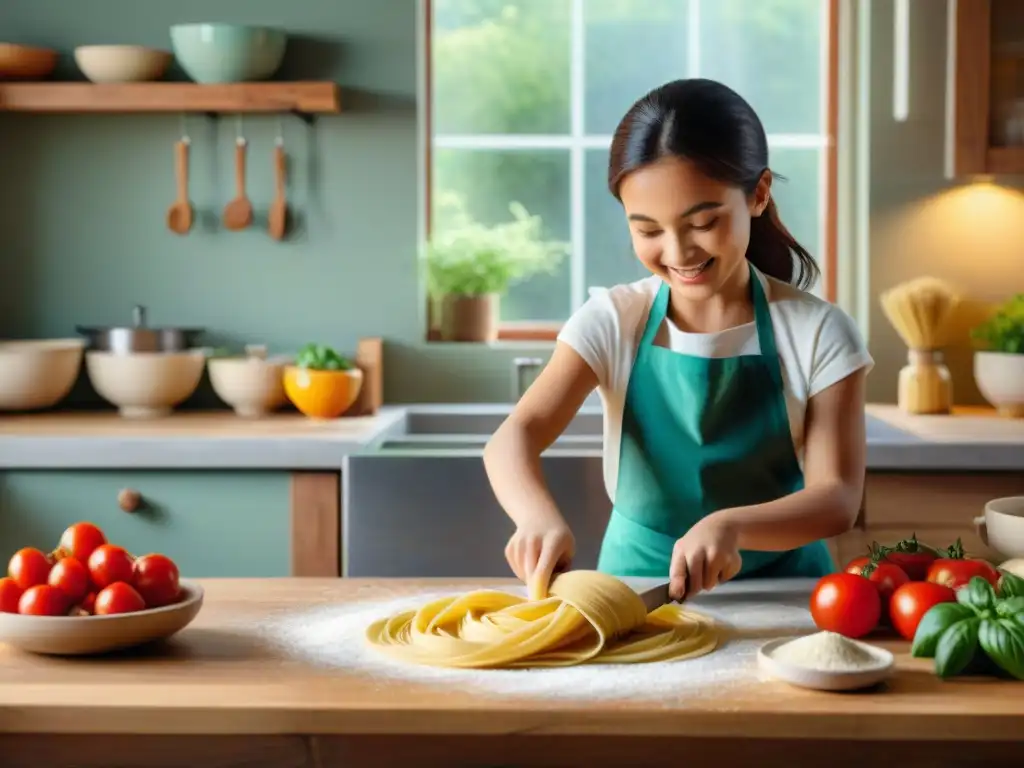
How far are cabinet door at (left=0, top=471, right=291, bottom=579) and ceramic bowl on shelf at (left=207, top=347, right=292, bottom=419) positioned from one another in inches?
15.2

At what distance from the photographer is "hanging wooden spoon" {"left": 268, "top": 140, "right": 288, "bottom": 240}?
3521 mm

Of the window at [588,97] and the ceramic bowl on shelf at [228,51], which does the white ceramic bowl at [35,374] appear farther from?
the window at [588,97]

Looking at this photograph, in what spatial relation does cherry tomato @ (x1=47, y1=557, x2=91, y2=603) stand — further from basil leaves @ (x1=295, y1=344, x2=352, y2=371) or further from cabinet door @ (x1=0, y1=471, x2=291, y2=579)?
basil leaves @ (x1=295, y1=344, x2=352, y2=371)

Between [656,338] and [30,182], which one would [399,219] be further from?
[656,338]

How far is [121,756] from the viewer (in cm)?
135

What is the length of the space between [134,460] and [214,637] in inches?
57.3

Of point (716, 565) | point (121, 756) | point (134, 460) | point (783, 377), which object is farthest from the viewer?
point (134, 460)

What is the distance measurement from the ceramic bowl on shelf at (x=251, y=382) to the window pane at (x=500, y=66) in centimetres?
85

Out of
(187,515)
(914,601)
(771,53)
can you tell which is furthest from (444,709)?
(771,53)

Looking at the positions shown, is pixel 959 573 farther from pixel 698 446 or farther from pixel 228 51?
pixel 228 51

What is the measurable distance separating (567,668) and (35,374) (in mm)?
2232

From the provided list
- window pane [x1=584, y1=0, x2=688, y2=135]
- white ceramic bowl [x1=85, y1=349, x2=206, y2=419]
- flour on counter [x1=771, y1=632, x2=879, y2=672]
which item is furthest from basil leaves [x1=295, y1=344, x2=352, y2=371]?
flour on counter [x1=771, y1=632, x2=879, y2=672]

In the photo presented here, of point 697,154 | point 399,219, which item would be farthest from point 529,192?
point 697,154

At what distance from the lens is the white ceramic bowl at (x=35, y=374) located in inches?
130
